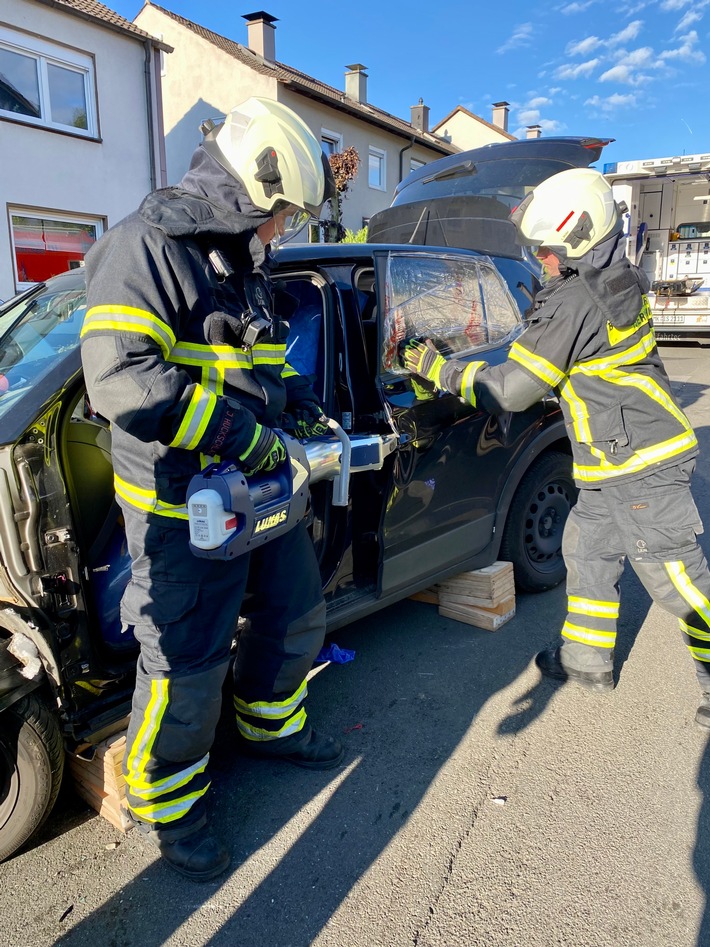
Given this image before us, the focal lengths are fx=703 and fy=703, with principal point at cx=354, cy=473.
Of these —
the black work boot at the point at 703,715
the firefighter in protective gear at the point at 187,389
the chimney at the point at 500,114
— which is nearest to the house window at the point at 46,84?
the firefighter in protective gear at the point at 187,389

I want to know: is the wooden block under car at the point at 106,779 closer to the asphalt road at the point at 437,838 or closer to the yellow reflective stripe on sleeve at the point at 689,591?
the asphalt road at the point at 437,838

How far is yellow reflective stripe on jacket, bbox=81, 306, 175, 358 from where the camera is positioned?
1.74 m

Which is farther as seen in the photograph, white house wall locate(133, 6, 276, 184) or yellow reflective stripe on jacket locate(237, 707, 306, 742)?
white house wall locate(133, 6, 276, 184)

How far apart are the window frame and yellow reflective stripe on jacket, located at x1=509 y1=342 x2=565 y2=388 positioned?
9709mm

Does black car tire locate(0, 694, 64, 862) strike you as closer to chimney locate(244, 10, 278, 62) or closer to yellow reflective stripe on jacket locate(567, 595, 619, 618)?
yellow reflective stripe on jacket locate(567, 595, 619, 618)

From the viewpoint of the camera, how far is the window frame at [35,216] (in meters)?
11.3

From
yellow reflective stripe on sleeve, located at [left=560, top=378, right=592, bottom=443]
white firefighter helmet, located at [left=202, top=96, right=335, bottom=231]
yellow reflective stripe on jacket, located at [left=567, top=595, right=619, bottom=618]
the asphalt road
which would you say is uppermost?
white firefighter helmet, located at [left=202, top=96, right=335, bottom=231]

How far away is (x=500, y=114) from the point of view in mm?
36000

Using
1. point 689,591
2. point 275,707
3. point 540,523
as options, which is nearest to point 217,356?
point 275,707

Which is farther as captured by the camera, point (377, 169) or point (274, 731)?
point (377, 169)

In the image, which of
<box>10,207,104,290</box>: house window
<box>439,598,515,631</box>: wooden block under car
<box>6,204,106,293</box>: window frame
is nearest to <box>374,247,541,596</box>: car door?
<box>439,598,515,631</box>: wooden block under car

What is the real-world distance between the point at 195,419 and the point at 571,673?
7.18 ft

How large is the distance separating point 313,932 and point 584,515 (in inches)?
76.1

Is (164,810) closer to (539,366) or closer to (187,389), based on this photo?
(187,389)
